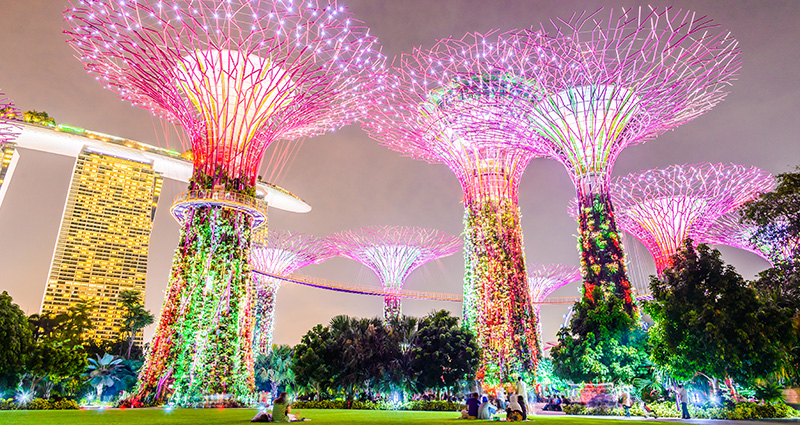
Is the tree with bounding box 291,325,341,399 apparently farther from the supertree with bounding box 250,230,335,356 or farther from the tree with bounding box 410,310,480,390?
the supertree with bounding box 250,230,335,356

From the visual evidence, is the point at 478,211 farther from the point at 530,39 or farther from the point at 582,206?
the point at 530,39

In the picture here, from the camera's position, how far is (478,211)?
1124 inches

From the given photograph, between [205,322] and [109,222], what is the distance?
8693 centimetres

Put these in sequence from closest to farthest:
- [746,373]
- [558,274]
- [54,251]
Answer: [746,373] < [558,274] < [54,251]

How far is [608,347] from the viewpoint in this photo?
21531mm

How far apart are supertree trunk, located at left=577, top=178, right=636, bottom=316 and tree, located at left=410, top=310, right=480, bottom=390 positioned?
7480 mm

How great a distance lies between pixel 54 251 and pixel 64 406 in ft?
259

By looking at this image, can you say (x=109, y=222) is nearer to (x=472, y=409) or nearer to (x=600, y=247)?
(x=600, y=247)

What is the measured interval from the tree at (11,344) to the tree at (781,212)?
3313cm

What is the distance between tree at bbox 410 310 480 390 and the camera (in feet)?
89.4

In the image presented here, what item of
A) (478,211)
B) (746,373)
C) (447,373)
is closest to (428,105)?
(478,211)

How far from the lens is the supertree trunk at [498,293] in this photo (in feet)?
84.8

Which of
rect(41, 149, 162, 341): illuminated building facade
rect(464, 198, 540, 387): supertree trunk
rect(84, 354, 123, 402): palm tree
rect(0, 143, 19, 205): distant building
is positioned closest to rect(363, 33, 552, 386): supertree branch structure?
rect(464, 198, 540, 387): supertree trunk

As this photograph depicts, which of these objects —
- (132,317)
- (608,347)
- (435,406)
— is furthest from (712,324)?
(132,317)
